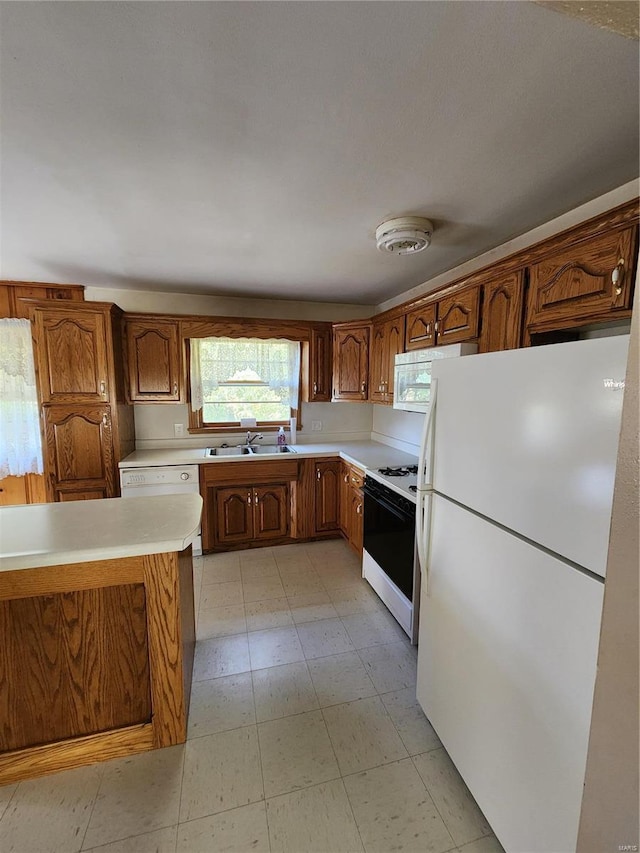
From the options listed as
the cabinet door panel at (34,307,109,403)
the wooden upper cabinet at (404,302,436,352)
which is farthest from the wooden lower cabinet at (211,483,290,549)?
the wooden upper cabinet at (404,302,436,352)

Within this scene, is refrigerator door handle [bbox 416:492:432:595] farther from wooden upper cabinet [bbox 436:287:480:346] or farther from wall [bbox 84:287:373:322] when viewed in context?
wall [bbox 84:287:373:322]

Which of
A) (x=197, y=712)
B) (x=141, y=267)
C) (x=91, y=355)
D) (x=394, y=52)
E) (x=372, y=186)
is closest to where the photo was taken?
(x=394, y=52)

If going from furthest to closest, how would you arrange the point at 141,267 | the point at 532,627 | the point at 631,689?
1. the point at 141,267
2. the point at 532,627
3. the point at 631,689

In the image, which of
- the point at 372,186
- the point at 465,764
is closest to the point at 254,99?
the point at 372,186

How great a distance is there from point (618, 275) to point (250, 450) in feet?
9.85

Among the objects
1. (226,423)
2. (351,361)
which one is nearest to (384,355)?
(351,361)

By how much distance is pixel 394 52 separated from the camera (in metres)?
0.94

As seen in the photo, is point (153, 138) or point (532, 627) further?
point (153, 138)

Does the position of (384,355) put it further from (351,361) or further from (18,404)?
(18,404)

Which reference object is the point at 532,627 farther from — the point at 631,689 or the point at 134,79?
the point at 134,79

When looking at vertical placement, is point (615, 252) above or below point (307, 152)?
below

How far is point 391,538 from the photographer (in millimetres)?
2396

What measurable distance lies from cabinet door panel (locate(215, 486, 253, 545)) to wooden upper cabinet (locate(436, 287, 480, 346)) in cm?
209

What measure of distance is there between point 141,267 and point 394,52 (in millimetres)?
2318
